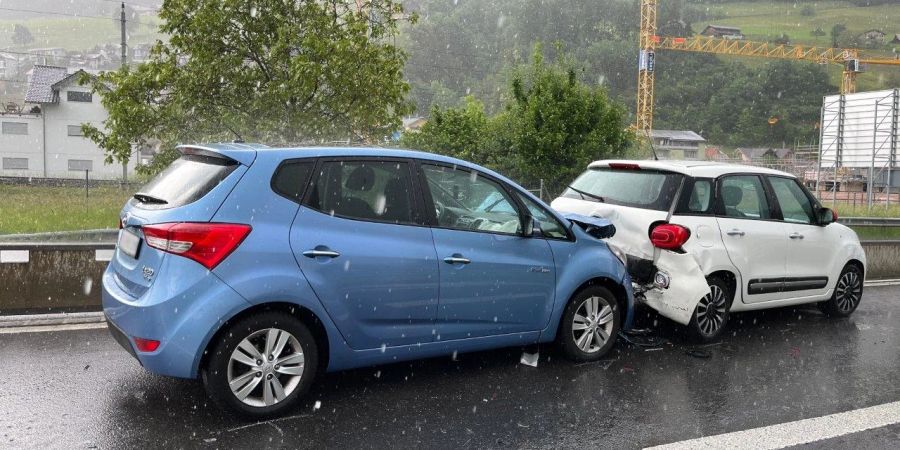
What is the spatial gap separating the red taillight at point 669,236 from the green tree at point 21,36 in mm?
207574

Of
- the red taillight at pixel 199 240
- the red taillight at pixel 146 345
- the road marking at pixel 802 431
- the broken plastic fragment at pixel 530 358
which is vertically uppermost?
the red taillight at pixel 199 240

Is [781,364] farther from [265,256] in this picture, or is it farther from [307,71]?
[307,71]

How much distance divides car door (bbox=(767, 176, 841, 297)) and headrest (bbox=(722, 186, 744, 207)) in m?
0.54

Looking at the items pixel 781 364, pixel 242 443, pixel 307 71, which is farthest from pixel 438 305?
pixel 307 71

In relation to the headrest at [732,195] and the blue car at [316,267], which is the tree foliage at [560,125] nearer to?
the headrest at [732,195]

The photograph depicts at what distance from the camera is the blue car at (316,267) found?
12.8 ft

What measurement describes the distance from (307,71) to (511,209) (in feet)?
37.8

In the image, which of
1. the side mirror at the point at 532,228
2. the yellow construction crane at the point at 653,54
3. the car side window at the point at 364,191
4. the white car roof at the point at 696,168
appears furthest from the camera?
the yellow construction crane at the point at 653,54

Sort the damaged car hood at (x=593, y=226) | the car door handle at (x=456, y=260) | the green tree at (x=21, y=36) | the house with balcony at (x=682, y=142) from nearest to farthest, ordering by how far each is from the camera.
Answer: the car door handle at (x=456, y=260), the damaged car hood at (x=593, y=226), the house with balcony at (x=682, y=142), the green tree at (x=21, y=36)

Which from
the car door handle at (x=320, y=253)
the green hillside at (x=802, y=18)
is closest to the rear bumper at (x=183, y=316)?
the car door handle at (x=320, y=253)

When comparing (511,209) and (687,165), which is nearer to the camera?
(511,209)

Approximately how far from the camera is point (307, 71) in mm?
15586

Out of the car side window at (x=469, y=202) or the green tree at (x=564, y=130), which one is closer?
the car side window at (x=469, y=202)

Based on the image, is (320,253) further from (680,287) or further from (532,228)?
(680,287)
